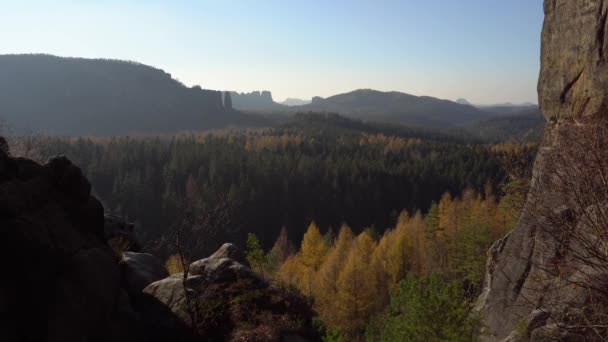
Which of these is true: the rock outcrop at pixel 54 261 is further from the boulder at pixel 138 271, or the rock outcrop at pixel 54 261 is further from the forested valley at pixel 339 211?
the forested valley at pixel 339 211

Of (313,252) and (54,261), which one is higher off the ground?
(54,261)

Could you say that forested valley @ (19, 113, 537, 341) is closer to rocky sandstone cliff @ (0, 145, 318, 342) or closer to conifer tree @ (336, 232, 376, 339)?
conifer tree @ (336, 232, 376, 339)

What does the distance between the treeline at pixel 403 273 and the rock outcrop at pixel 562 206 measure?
2.20 meters

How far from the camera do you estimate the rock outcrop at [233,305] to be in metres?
15.1

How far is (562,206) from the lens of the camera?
14336 millimetres

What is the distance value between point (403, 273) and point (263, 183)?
50784mm

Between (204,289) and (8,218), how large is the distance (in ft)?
28.2

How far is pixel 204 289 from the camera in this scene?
1708 centimetres

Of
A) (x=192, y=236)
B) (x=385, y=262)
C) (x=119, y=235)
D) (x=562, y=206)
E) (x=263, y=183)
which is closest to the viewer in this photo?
(x=192, y=236)

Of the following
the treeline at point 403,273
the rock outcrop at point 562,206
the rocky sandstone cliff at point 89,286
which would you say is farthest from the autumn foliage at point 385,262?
the rocky sandstone cliff at point 89,286

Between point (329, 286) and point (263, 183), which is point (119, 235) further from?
point (263, 183)

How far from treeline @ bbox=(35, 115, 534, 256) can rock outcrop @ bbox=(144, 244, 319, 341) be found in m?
53.5

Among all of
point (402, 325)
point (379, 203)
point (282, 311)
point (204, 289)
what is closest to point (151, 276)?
point (204, 289)

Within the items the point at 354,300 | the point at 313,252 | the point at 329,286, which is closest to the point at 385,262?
the point at 313,252
